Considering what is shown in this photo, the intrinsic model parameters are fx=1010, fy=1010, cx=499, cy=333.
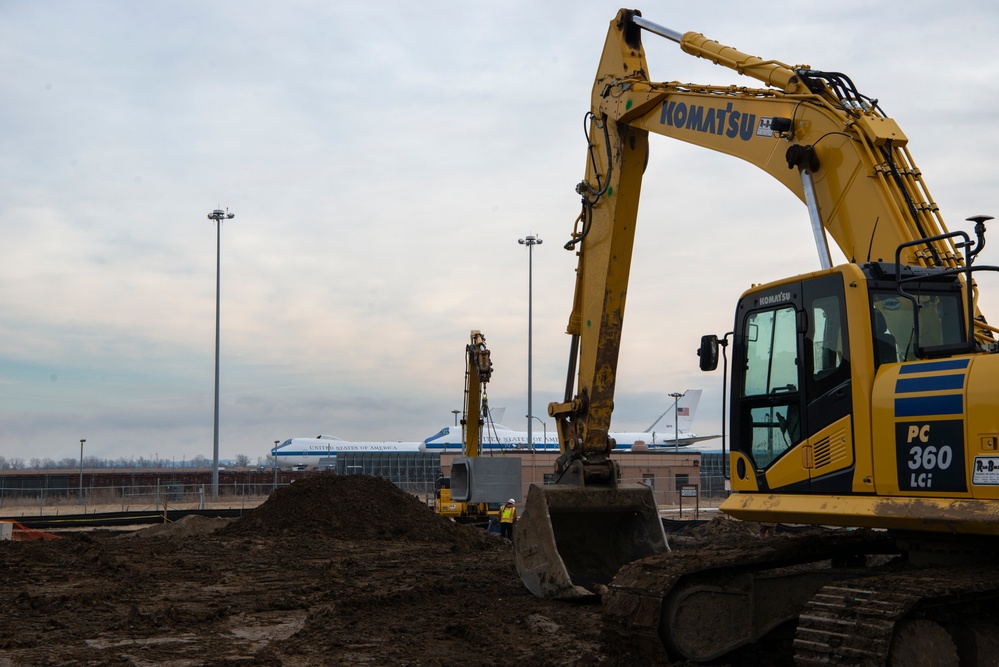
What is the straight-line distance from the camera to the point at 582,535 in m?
12.5

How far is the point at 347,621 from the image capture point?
11.6 m

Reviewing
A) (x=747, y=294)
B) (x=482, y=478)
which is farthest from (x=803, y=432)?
(x=482, y=478)

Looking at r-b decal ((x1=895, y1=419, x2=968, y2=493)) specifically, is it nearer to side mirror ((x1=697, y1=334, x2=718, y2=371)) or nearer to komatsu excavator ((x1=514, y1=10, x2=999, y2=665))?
komatsu excavator ((x1=514, y1=10, x2=999, y2=665))

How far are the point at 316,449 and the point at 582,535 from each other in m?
89.6

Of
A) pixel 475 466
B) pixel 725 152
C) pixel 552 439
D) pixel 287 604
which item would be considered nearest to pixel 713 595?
pixel 725 152

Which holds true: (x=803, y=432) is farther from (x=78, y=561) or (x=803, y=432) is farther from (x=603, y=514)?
(x=78, y=561)

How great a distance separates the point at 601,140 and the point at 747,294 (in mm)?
4803

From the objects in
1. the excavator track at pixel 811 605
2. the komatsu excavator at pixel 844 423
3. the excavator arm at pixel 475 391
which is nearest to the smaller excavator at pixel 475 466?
the excavator arm at pixel 475 391

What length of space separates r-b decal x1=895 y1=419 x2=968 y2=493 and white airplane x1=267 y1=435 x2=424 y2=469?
288 ft

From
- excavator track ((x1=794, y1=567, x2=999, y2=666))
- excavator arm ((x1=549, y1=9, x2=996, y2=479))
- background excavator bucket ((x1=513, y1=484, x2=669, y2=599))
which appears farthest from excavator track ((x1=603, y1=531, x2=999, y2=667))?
background excavator bucket ((x1=513, y1=484, x2=669, y2=599))

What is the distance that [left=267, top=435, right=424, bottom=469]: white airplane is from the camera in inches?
3734

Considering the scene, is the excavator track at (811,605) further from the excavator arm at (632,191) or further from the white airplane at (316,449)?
the white airplane at (316,449)

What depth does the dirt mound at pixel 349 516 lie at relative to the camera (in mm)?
22812

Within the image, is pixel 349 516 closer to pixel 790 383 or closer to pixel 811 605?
pixel 790 383
